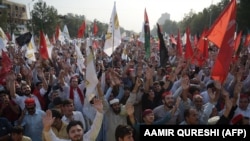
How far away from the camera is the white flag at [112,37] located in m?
9.76

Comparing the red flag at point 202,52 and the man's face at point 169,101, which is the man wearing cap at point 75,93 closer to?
the man's face at point 169,101

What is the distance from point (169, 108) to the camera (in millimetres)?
5941

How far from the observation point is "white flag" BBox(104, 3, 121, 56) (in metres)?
9.76

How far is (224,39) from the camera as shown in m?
5.86

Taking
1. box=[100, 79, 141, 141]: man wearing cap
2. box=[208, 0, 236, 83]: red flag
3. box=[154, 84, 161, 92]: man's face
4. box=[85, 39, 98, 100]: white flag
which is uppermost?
box=[208, 0, 236, 83]: red flag

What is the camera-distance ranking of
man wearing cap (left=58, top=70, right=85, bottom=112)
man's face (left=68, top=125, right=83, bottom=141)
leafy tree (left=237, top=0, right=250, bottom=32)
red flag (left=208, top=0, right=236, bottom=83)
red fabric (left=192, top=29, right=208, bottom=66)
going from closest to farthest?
1. man's face (left=68, top=125, right=83, bottom=141)
2. red flag (left=208, top=0, right=236, bottom=83)
3. man wearing cap (left=58, top=70, right=85, bottom=112)
4. red fabric (left=192, top=29, right=208, bottom=66)
5. leafy tree (left=237, top=0, right=250, bottom=32)

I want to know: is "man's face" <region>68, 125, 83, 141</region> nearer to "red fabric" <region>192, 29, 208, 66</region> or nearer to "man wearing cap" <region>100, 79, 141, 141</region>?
"man wearing cap" <region>100, 79, 141, 141</region>

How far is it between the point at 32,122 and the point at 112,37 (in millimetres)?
4746

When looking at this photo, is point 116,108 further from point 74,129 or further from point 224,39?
point 224,39

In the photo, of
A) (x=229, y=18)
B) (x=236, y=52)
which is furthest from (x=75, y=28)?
(x=229, y=18)

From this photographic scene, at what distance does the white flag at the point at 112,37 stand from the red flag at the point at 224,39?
3.73m

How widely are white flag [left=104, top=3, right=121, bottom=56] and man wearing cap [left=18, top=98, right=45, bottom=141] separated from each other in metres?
4.32

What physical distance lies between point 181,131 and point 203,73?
640 centimetres

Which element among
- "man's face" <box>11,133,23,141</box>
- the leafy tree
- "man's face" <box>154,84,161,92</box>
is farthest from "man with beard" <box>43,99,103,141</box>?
the leafy tree
